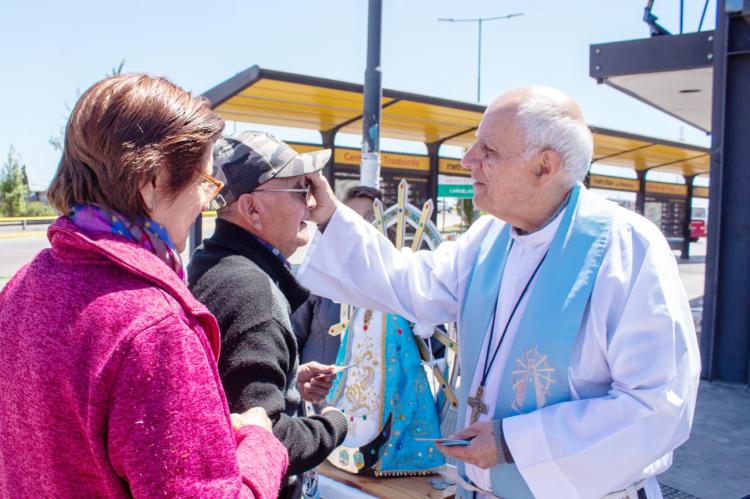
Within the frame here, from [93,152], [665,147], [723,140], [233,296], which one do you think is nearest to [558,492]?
[233,296]

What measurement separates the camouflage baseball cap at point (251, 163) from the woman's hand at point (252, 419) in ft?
2.00

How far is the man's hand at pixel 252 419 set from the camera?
128 cm

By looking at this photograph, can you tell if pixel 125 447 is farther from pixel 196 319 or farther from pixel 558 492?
pixel 558 492

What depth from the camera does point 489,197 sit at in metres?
1.92

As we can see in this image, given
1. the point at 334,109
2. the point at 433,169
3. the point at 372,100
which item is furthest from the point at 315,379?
the point at 433,169

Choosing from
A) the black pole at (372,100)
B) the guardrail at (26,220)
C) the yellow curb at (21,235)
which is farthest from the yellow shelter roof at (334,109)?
the guardrail at (26,220)

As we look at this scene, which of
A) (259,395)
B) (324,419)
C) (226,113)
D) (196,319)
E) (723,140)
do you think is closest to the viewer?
(196,319)

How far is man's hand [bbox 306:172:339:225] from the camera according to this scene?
2227 millimetres

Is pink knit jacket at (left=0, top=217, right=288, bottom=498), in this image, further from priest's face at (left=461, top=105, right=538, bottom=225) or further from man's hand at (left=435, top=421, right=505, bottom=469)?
priest's face at (left=461, top=105, right=538, bottom=225)

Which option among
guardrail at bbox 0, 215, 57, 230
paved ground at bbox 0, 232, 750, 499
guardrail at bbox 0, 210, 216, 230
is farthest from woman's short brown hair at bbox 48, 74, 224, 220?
guardrail at bbox 0, 215, 57, 230

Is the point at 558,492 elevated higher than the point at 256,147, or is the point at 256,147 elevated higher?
the point at 256,147

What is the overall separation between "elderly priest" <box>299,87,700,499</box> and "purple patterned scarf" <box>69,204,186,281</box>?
958mm

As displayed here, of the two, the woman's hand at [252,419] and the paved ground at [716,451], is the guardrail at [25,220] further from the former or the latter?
the woman's hand at [252,419]

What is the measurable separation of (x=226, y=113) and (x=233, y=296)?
8.32m
